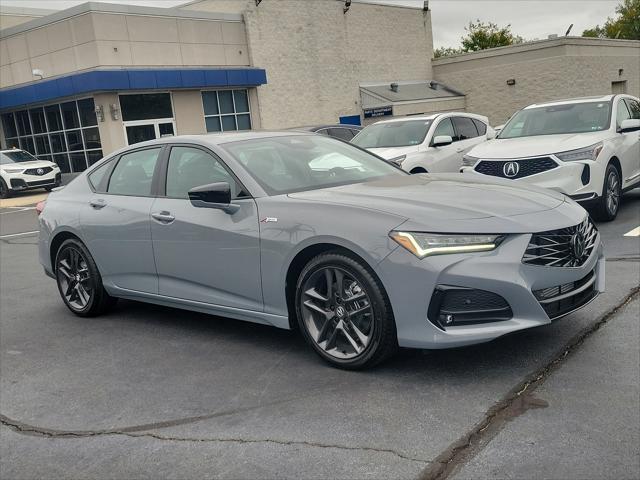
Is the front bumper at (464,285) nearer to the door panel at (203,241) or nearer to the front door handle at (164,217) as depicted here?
the door panel at (203,241)

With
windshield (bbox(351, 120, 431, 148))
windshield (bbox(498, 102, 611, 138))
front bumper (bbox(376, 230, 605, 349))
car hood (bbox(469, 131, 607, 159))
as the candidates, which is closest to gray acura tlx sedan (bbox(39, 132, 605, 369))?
front bumper (bbox(376, 230, 605, 349))

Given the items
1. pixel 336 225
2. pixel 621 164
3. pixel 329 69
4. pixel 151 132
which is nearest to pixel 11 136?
pixel 151 132

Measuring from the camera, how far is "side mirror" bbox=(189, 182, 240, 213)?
14.8ft

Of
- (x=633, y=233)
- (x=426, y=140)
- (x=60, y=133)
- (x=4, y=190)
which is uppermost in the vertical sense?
(x=60, y=133)

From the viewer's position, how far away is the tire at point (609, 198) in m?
8.76

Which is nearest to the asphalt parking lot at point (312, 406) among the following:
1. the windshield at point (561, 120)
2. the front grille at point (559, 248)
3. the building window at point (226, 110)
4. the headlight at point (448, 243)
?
the front grille at point (559, 248)

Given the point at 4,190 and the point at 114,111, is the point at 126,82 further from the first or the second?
the point at 4,190

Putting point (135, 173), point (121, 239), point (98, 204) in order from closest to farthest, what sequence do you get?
point (121, 239) < point (135, 173) < point (98, 204)

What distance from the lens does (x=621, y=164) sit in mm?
9250

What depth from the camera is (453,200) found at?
418 cm

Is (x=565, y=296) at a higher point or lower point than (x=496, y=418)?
higher

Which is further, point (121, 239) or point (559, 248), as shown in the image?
point (121, 239)

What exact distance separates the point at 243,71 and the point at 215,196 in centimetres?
2614

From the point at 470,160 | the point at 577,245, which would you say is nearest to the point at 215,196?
the point at 577,245
